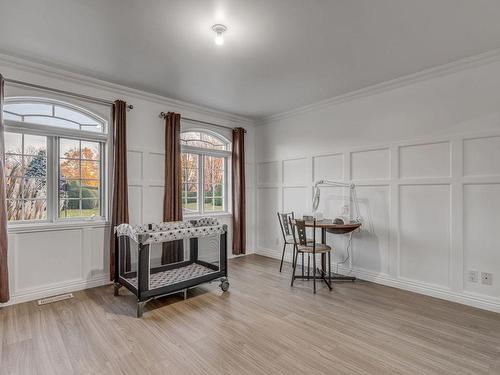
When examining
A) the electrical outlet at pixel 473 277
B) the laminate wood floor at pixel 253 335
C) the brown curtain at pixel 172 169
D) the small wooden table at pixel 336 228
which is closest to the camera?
the laminate wood floor at pixel 253 335

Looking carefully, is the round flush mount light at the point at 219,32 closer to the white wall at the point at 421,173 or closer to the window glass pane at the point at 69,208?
the white wall at the point at 421,173

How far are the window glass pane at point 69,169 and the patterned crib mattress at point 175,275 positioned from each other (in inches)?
63.2

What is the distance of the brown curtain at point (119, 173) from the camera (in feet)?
12.2

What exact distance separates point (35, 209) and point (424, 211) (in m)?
4.88

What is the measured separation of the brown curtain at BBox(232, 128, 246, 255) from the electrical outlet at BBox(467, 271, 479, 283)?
11.3 ft

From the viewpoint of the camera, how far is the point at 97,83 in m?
3.66

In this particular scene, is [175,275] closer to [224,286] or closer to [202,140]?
[224,286]

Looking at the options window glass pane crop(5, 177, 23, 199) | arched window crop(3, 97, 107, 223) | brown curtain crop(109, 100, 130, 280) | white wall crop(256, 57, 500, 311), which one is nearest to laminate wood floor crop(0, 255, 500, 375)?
white wall crop(256, 57, 500, 311)

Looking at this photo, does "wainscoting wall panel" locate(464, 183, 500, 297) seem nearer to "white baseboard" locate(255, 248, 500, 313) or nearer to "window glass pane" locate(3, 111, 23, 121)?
"white baseboard" locate(255, 248, 500, 313)

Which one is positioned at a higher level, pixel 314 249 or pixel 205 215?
pixel 205 215

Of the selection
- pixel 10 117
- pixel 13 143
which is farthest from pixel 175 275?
pixel 10 117

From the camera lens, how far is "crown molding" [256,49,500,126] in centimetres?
301

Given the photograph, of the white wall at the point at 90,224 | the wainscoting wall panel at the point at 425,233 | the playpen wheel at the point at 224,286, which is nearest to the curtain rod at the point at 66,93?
the white wall at the point at 90,224

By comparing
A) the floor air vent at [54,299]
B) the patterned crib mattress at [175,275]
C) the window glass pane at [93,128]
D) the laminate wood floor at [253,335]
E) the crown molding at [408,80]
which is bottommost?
the laminate wood floor at [253,335]
